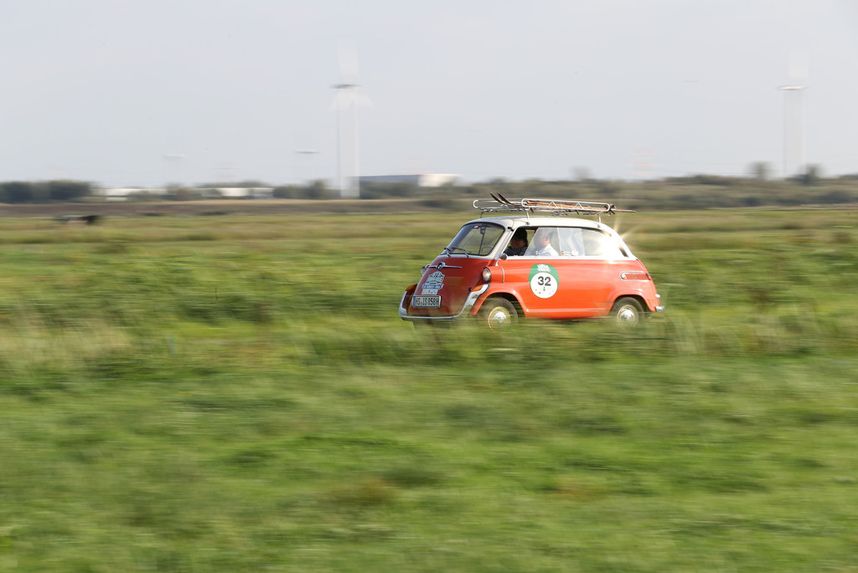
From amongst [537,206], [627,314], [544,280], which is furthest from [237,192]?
[544,280]

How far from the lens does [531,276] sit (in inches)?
548

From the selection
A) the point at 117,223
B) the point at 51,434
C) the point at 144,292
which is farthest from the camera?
the point at 117,223

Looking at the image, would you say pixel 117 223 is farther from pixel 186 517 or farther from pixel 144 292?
pixel 186 517

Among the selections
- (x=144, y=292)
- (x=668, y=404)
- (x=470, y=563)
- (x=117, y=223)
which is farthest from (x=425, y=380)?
(x=117, y=223)

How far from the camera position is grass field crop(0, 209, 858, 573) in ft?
18.8

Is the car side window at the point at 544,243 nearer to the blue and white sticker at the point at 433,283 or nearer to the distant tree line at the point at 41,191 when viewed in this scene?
the blue and white sticker at the point at 433,283

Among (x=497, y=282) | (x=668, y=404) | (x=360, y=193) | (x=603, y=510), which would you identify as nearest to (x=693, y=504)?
(x=603, y=510)

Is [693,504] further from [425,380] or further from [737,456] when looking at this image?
[425,380]

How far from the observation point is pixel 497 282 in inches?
539

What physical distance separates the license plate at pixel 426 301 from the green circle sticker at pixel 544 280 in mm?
1183

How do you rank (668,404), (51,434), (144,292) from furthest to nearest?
1. (144,292)
2. (668,404)
3. (51,434)

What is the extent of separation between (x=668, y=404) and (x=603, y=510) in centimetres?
299

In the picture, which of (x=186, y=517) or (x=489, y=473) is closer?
(x=186, y=517)

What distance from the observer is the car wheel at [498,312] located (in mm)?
13578
